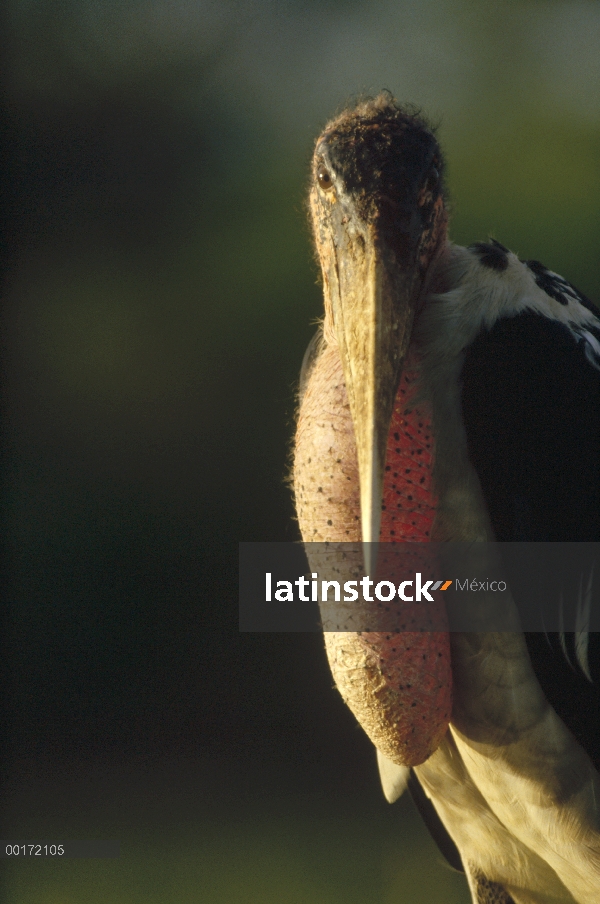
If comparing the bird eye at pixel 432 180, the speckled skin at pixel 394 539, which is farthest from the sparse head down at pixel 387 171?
the speckled skin at pixel 394 539

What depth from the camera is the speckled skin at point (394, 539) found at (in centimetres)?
74

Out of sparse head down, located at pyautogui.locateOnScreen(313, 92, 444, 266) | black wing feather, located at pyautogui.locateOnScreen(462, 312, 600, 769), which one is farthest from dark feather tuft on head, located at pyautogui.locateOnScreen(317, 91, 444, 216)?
black wing feather, located at pyautogui.locateOnScreen(462, 312, 600, 769)

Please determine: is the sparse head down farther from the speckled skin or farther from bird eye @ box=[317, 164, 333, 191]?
the speckled skin

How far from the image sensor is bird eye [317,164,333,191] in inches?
28.8

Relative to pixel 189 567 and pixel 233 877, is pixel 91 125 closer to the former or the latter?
pixel 189 567

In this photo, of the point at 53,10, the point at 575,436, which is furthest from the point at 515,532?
the point at 53,10

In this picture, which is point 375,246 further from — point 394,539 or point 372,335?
point 394,539

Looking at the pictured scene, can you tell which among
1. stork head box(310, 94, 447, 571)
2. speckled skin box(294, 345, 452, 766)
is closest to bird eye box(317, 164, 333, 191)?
stork head box(310, 94, 447, 571)

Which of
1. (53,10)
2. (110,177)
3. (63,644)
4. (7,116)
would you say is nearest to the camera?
(7,116)

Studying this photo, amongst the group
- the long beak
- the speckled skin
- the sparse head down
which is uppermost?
the sparse head down

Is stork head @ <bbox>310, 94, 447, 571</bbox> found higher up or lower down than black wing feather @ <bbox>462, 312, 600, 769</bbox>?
higher up

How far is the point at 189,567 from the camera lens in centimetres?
204

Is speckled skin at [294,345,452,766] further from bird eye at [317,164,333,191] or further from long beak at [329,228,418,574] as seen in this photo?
bird eye at [317,164,333,191]

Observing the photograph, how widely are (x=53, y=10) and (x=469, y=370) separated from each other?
120 centimetres
